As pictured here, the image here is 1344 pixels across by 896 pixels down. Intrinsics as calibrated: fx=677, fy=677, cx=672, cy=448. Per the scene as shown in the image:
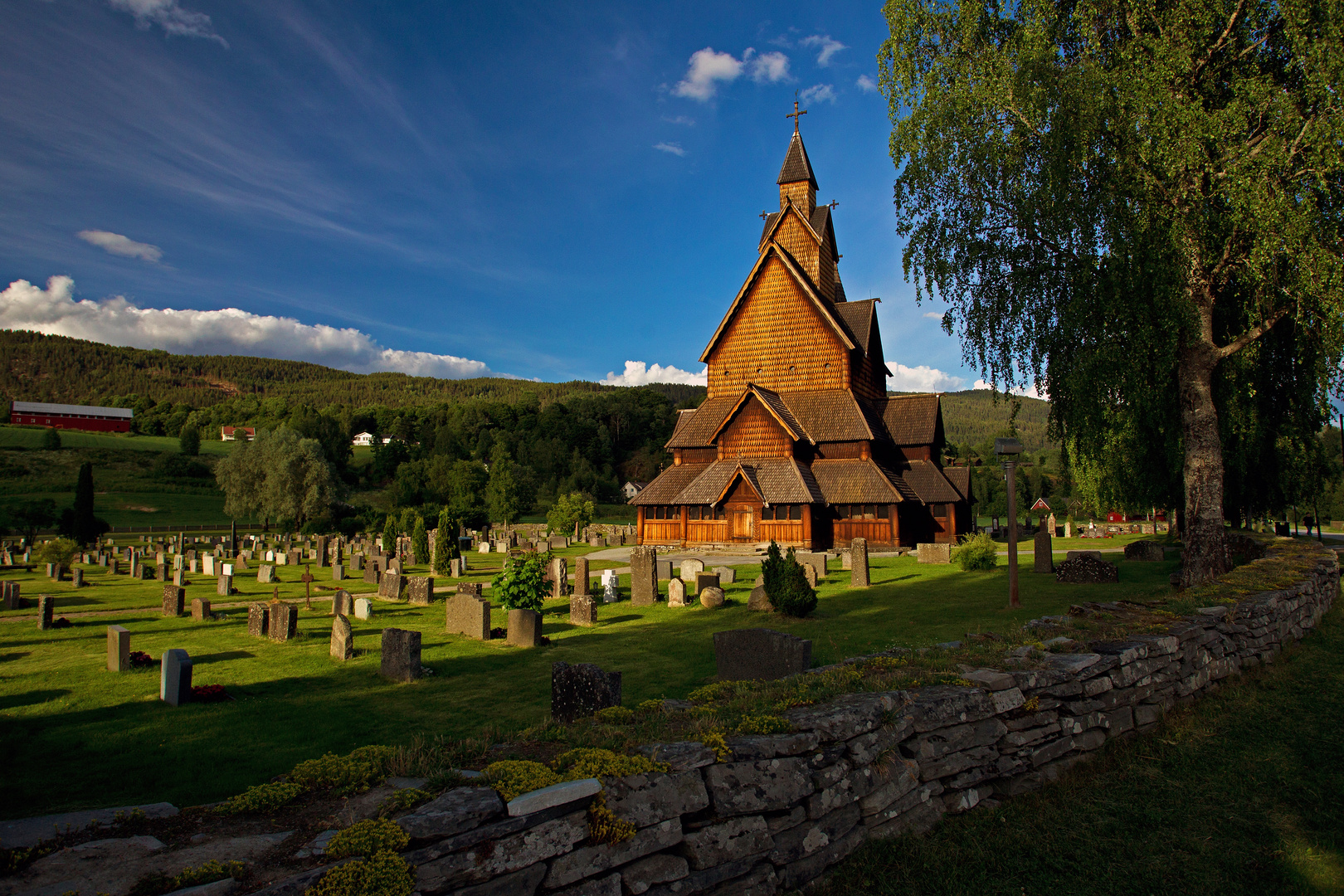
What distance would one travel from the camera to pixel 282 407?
12875cm

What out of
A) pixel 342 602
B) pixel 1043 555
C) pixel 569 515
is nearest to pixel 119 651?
pixel 342 602

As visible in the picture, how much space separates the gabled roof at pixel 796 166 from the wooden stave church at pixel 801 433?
0.07 m

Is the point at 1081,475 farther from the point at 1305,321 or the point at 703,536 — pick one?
the point at 1305,321

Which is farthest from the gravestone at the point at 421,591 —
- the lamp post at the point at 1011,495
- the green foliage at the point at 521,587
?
the lamp post at the point at 1011,495

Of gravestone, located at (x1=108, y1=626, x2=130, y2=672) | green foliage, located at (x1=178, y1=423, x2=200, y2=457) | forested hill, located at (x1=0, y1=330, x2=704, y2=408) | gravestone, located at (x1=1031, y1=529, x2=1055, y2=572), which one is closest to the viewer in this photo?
gravestone, located at (x1=108, y1=626, x2=130, y2=672)

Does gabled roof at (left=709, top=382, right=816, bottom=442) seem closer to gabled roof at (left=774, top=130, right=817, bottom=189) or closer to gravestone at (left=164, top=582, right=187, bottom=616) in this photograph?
gabled roof at (left=774, top=130, right=817, bottom=189)

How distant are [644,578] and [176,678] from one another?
390 inches

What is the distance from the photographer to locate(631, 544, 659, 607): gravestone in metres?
16.6

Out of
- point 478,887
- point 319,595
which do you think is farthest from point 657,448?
point 478,887

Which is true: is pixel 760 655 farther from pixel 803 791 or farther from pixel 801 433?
pixel 801 433

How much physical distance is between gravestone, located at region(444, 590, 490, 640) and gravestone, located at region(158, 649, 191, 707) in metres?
4.77

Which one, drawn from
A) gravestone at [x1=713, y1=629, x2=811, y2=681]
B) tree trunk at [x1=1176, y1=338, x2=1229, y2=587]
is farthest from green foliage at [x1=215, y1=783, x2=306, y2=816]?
tree trunk at [x1=1176, y1=338, x2=1229, y2=587]

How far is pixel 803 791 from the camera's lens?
416 centimetres

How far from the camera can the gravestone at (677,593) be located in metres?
16.0
